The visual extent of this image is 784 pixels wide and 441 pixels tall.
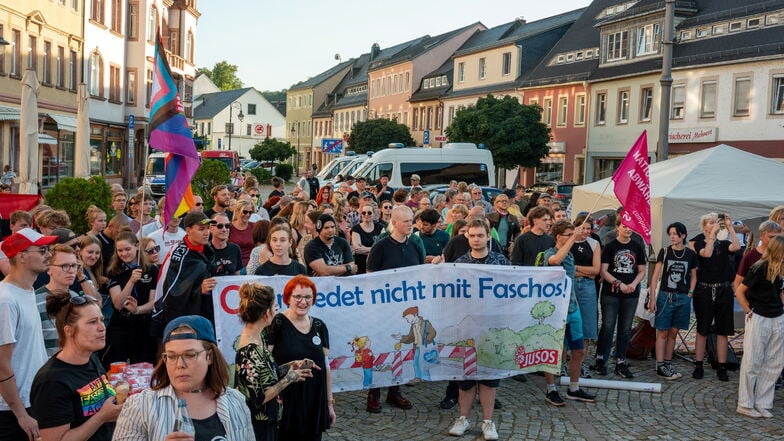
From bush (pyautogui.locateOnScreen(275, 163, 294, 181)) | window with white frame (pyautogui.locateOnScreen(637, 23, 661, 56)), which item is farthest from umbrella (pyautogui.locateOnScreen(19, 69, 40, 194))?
bush (pyautogui.locateOnScreen(275, 163, 294, 181))

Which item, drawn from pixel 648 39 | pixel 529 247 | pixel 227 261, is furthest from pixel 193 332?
pixel 648 39

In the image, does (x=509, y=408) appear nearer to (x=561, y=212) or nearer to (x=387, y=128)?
(x=561, y=212)

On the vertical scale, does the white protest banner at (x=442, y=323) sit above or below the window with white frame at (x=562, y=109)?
below

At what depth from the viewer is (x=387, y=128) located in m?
65.0

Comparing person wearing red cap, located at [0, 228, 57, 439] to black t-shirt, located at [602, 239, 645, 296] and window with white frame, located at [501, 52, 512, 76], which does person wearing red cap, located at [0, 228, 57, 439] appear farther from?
window with white frame, located at [501, 52, 512, 76]

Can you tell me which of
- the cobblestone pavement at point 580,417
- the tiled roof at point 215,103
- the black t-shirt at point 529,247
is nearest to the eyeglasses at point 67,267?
the cobblestone pavement at point 580,417

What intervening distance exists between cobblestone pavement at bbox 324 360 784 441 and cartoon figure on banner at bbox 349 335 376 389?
15.8 inches

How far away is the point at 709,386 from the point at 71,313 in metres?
7.77

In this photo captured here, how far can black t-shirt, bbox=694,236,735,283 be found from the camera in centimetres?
994

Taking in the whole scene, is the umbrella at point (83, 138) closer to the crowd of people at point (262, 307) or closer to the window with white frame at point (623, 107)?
the crowd of people at point (262, 307)

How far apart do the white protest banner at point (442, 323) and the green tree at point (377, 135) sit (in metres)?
56.2

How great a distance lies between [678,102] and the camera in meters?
39.3

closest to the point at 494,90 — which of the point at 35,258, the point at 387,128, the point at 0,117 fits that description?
the point at 387,128

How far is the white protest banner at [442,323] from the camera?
776 cm
